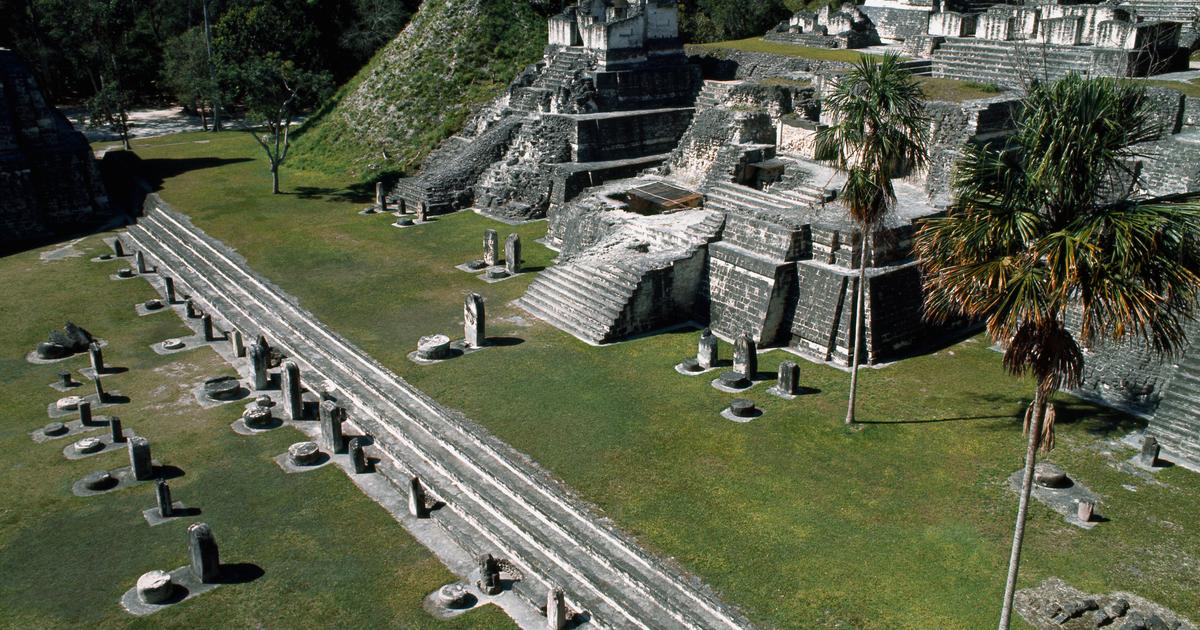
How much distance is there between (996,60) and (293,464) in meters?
25.8

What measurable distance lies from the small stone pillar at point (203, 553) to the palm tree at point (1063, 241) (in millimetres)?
11317

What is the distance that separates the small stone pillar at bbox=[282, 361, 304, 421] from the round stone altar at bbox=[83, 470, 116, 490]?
12.0 feet

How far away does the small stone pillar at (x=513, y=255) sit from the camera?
28.2 metres

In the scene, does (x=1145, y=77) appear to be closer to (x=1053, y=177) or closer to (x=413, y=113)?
(x=1053, y=177)

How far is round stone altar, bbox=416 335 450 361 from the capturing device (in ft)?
73.6

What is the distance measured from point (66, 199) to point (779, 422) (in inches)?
1100

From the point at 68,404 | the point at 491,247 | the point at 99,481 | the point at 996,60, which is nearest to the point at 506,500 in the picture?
the point at 99,481

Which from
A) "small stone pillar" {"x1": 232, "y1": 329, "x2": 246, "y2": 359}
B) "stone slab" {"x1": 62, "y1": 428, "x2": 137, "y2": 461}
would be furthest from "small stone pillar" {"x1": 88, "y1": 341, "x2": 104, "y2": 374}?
"stone slab" {"x1": 62, "y1": 428, "x2": 137, "y2": 461}

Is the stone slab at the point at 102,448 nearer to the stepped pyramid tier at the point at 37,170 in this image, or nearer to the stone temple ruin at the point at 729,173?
the stone temple ruin at the point at 729,173

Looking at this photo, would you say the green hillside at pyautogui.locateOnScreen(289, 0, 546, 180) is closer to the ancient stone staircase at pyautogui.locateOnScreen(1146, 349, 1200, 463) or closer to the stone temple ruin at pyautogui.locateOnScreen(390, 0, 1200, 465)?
the stone temple ruin at pyautogui.locateOnScreen(390, 0, 1200, 465)

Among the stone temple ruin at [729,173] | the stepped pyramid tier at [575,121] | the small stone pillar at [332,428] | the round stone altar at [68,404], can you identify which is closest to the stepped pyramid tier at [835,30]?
the stone temple ruin at [729,173]

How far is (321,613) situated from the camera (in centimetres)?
1406

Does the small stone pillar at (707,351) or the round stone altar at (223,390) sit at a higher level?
the small stone pillar at (707,351)

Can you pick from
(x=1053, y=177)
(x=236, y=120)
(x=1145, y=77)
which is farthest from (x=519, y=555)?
(x=236, y=120)
